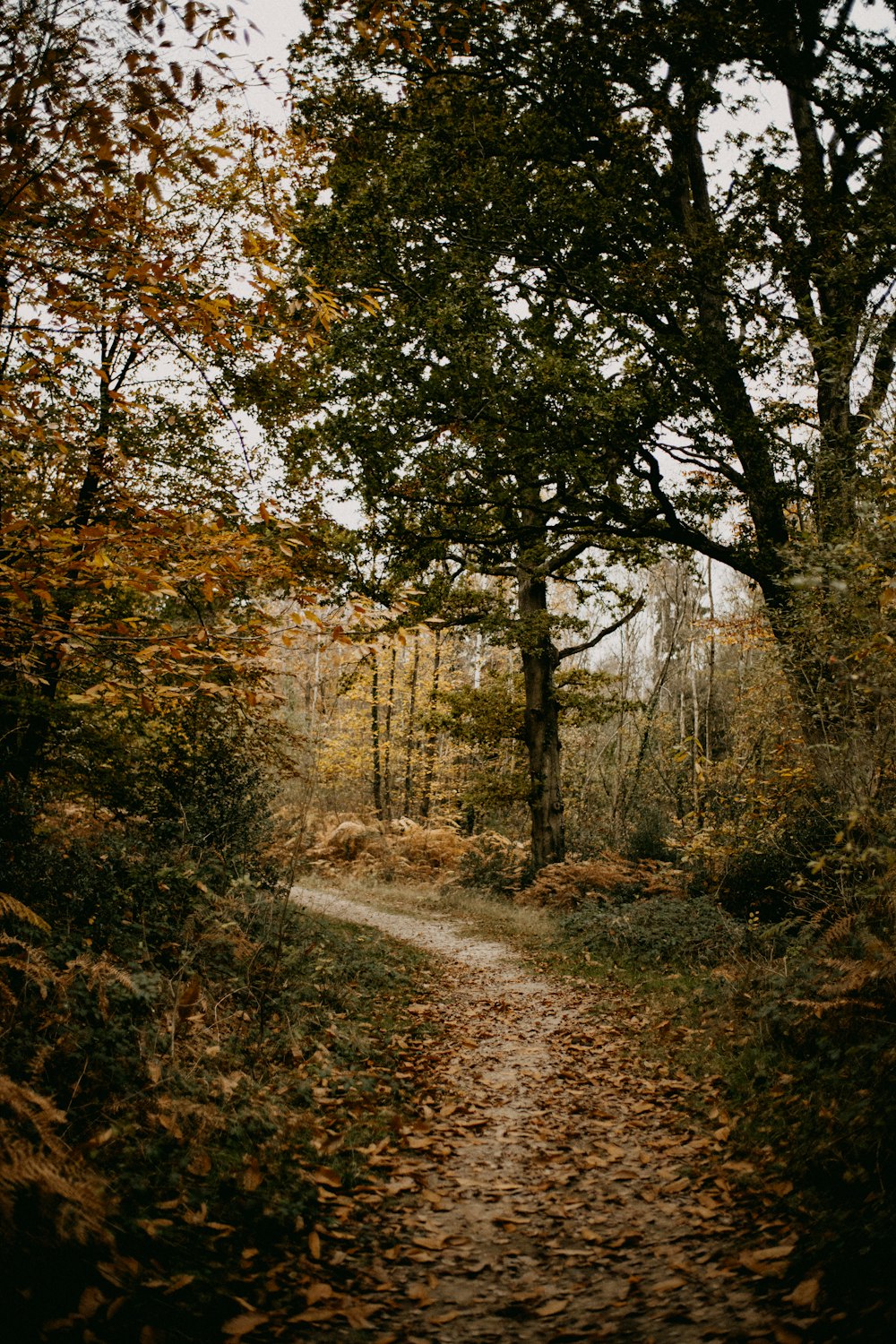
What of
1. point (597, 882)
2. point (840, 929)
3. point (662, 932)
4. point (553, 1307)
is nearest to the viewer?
point (553, 1307)

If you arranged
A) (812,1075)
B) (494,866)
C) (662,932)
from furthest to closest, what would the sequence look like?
(494,866) → (662,932) → (812,1075)

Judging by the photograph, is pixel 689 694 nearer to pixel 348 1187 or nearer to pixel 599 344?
pixel 599 344

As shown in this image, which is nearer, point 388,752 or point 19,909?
point 19,909

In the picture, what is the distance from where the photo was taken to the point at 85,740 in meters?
8.65

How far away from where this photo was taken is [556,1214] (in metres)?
4.09

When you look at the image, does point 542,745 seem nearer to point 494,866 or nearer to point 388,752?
point 494,866

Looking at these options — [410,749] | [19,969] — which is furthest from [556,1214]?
[410,749]

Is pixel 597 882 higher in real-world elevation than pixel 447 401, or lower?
lower

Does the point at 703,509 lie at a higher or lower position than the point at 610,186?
lower

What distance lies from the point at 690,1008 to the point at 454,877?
11945 millimetres

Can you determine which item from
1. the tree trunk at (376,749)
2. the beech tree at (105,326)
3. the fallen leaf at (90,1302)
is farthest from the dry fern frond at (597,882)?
the tree trunk at (376,749)

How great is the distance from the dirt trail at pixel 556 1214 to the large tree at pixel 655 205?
641 centimetres

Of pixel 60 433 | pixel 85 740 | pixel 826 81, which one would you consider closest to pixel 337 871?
pixel 85 740

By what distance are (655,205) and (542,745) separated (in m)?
9.75
